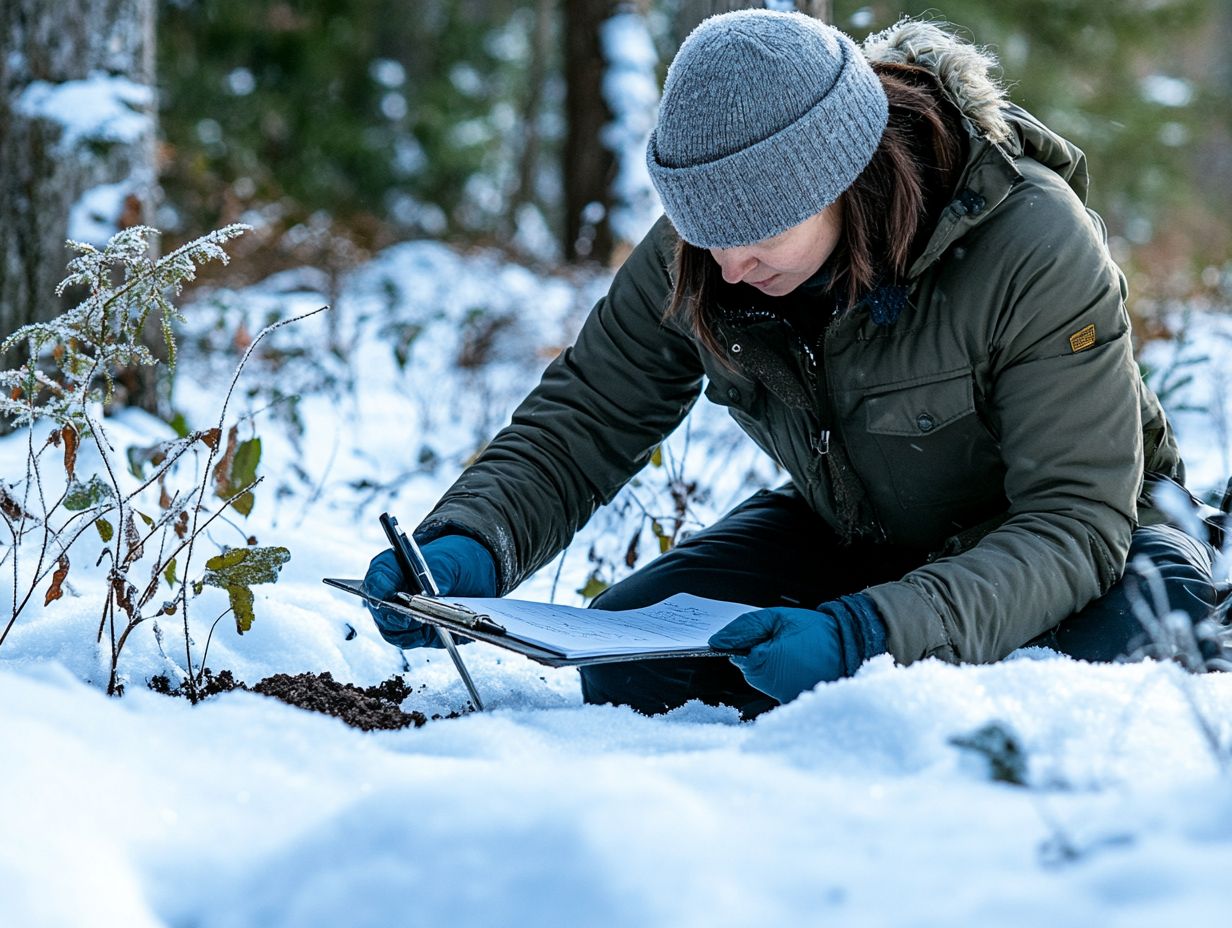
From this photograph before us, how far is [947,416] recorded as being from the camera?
2.30m

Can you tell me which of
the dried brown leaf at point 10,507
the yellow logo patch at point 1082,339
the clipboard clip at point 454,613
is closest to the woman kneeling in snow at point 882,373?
the yellow logo patch at point 1082,339

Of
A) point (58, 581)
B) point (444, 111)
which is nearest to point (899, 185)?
point (58, 581)

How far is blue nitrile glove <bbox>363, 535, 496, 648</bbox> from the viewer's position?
2.16 meters

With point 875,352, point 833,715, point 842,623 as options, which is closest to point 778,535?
point 875,352

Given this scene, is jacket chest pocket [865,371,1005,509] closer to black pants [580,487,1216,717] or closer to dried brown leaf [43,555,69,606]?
black pants [580,487,1216,717]

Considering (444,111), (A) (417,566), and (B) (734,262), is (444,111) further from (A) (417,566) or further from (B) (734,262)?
(A) (417,566)

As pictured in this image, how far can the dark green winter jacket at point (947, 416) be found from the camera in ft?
6.89

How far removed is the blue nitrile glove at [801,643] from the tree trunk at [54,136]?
2.78 metres

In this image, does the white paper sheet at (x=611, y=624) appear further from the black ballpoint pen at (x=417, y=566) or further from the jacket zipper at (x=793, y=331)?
the jacket zipper at (x=793, y=331)

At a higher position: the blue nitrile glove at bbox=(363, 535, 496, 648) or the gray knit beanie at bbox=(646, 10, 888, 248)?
the gray knit beanie at bbox=(646, 10, 888, 248)

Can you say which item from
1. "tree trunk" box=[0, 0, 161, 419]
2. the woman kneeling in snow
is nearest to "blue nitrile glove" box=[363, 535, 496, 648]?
the woman kneeling in snow

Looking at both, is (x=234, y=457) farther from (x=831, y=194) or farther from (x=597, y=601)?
(x=831, y=194)

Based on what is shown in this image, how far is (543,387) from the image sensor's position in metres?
2.71

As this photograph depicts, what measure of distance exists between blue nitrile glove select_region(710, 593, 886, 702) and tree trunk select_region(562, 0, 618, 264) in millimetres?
7290
